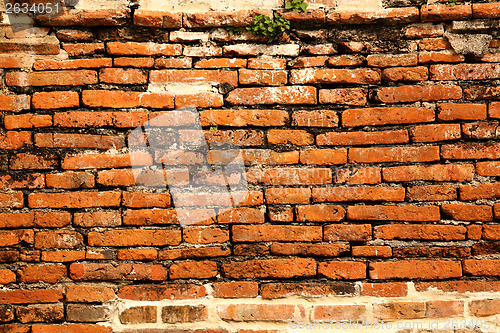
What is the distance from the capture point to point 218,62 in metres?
1.73

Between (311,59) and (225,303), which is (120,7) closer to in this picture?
(311,59)

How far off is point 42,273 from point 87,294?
0.26 m

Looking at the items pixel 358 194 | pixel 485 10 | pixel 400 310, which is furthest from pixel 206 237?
pixel 485 10

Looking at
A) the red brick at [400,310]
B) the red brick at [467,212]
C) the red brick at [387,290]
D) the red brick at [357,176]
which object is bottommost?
the red brick at [400,310]

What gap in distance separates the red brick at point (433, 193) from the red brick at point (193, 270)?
1100 millimetres

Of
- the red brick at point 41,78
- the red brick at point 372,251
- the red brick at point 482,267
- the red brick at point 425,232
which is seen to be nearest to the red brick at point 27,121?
the red brick at point 41,78

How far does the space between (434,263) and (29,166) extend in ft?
7.08

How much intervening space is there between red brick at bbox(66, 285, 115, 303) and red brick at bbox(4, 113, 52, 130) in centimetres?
86

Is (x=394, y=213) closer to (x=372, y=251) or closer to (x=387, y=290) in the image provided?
(x=372, y=251)

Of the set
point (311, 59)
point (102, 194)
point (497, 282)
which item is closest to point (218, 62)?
point (311, 59)

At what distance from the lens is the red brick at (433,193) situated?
168 centimetres

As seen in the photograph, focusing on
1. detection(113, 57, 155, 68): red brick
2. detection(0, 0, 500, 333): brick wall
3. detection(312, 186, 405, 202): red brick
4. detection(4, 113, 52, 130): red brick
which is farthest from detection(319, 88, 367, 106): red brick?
detection(4, 113, 52, 130): red brick

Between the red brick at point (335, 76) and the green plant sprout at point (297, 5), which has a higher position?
the green plant sprout at point (297, 5)

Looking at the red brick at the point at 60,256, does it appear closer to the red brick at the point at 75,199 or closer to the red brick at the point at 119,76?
the red brick at the point at 75,199
